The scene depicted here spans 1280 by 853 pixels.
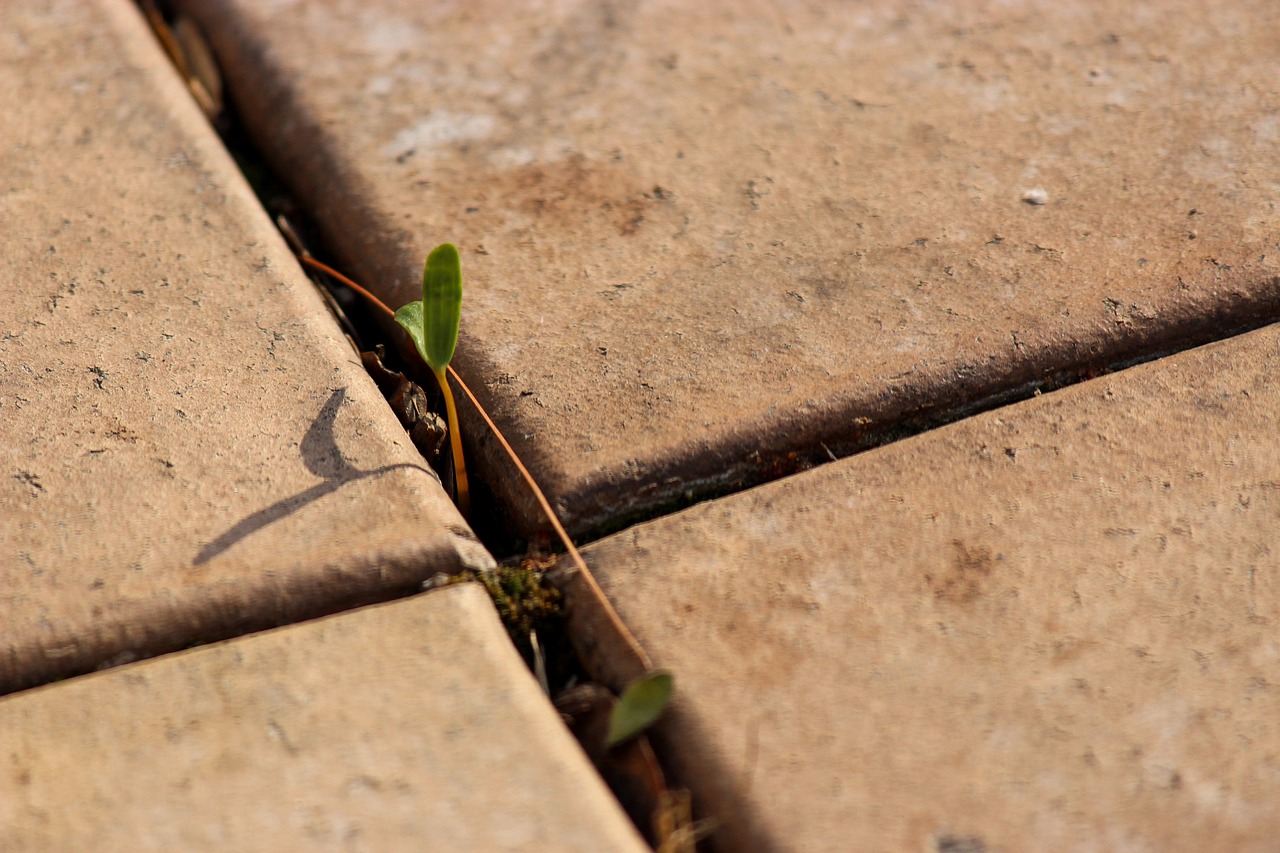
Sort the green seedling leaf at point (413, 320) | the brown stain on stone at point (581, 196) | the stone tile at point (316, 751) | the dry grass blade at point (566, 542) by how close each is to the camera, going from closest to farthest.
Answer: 1. the stone tile at point (316, 751)
2. the dry grass blade at point (566, 542)
3. the green seedling leaf at point (413, 320)
4. the brown stain on stone at point (581, 196)

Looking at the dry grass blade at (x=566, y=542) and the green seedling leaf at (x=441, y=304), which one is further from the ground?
the green seedling leaf at (x=441, y=304)

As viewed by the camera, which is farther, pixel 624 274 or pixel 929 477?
pixel 624 274

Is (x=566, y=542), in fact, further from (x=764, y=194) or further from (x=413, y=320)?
(x=764, y=194)

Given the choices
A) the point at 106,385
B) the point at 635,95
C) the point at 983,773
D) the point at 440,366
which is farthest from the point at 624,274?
the point at 983,773

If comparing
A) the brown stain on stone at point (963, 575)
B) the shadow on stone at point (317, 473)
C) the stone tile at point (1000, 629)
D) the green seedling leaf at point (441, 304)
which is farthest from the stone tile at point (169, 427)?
the brown stain on stone at point (963, 575)

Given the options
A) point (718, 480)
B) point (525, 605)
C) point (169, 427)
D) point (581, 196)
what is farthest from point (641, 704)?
point (581, 196)

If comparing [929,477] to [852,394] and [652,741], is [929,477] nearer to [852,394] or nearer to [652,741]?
[852,394]

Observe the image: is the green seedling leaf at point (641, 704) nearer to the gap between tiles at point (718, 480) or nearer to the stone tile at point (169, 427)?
the gap between tiles at point (718, 480)
